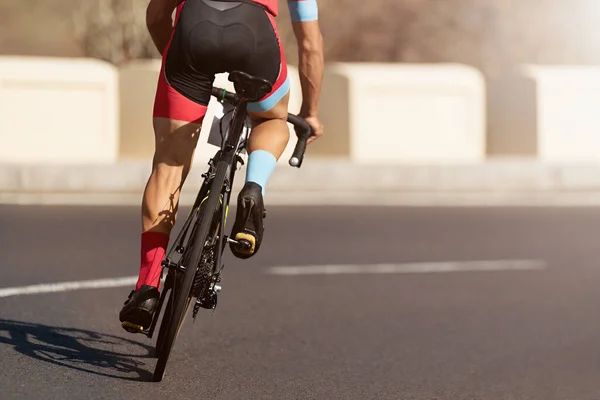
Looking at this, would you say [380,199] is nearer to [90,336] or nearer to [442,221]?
[442,221]

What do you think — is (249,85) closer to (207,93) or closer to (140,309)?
(207,93)

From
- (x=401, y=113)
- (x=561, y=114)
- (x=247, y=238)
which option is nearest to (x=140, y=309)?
(x=247, y=238)

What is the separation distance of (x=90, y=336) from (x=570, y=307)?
361 centimetres

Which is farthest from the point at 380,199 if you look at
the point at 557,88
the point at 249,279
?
the point at 249,279

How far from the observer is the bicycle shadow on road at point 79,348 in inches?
247


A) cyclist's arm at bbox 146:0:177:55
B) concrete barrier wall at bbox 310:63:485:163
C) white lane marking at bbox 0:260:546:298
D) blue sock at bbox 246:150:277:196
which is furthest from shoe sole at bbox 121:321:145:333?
concrete barrier wall at bbox 310:63:485:163

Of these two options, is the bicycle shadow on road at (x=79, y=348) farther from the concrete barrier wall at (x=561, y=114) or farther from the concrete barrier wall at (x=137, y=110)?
the concrete barrier wall at (x=561, y=114)

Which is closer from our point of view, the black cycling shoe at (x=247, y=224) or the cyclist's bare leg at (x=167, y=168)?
the black cycling shoe at (x=247, y=224)

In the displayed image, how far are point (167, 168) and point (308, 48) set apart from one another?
755mm

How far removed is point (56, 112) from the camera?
18969 millimetres

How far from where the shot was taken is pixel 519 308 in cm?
945

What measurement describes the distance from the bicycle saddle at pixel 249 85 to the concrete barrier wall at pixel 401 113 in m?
14.7

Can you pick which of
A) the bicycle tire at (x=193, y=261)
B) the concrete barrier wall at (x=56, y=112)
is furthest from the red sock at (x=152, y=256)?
the concrete barrier wall at (x=56, y=112)

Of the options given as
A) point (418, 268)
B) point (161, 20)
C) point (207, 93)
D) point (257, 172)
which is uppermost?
point (161, 20)
